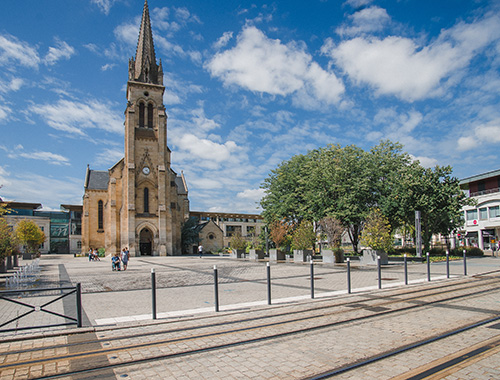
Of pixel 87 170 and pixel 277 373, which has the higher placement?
pixel 87 170

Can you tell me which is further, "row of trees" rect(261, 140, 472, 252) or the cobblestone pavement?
"row of trees" rect(261, 140, 472, 252)

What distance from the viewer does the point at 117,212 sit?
49.0 m

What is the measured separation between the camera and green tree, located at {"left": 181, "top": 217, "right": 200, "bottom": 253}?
5712 centimetres

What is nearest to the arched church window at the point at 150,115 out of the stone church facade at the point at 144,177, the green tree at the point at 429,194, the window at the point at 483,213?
the stone church facade at the point at 144,177

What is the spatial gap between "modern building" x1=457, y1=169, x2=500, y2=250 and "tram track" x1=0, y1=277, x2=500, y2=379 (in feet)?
149

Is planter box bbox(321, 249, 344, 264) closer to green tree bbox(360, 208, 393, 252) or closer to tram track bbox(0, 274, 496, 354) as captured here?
green tree bbox(360, 208, 393, 252)

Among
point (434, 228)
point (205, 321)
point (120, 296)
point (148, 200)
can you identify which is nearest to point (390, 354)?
point (205, 321)

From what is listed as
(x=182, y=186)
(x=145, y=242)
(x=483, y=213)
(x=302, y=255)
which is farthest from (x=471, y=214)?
(x=182, y=186)

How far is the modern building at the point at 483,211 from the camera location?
48000 millimetres

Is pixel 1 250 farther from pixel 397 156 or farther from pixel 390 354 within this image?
pixel 397 156

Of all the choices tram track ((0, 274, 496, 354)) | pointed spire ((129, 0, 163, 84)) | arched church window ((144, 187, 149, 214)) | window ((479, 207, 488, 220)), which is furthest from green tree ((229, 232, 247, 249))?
window ((479, 207, 488, 220))

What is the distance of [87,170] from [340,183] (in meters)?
52.0

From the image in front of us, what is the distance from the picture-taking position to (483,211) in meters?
49.8

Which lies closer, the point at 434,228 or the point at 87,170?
the point at 434,228
